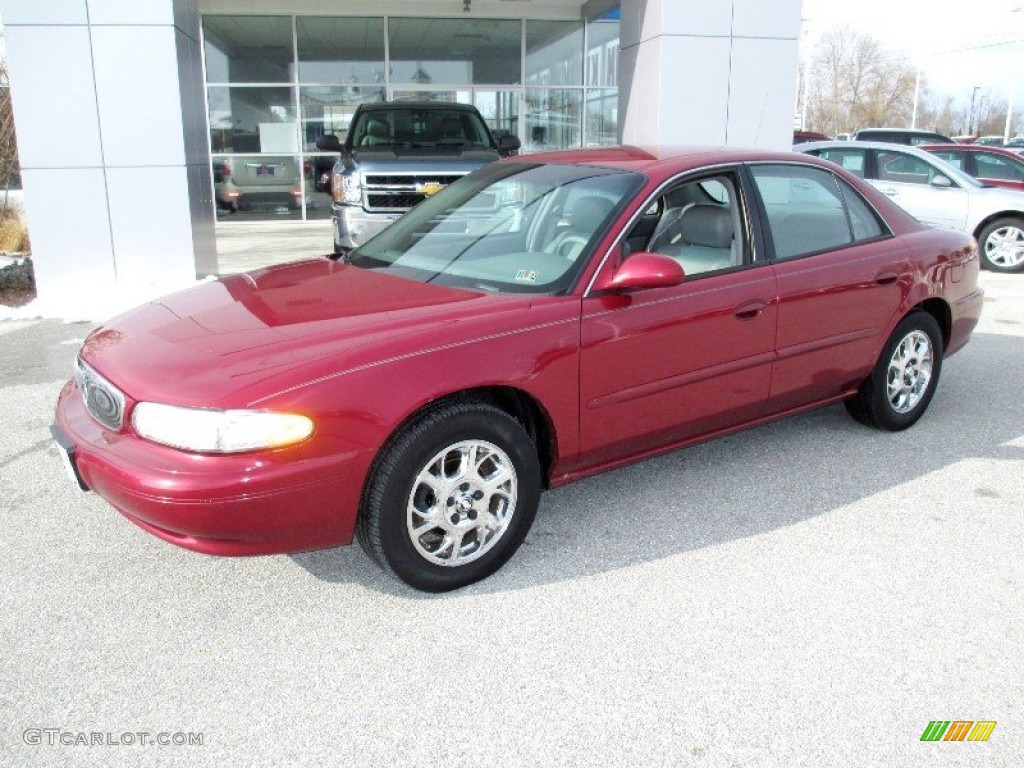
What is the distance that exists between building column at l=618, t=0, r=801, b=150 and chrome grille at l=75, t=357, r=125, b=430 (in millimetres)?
7559

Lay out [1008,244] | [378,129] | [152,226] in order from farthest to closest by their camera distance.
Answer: [1008,244] → [378,129] → [152,226]

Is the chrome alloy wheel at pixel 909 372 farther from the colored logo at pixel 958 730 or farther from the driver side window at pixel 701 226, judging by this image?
the colored logo at pixel 958 730

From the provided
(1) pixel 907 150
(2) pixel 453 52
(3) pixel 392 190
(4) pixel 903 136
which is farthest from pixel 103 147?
(4) pixel 903 136

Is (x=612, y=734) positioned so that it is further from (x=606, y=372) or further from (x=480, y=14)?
(x=480, y=14)

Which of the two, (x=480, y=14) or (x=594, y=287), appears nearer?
(x=594, y=287)

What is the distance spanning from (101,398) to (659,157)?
2.64 meters

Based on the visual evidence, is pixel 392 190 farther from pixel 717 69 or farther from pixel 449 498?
pixel 449 498

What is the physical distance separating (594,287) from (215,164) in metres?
14.3

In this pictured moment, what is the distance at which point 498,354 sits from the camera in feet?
10.8

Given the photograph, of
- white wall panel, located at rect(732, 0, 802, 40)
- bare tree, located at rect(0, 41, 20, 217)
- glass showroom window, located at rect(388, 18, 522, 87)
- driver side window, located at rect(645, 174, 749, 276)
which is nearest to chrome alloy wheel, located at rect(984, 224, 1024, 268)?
white wall panel, located at rect(732, 0, 802, 40)

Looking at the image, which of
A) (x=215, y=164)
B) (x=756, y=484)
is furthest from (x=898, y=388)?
(x=215, y=164)

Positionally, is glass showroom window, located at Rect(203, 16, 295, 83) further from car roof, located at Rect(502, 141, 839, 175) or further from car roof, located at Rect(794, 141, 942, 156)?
car roof, located at Rect(502, 141, 839, 175)

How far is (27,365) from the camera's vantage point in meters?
6.55

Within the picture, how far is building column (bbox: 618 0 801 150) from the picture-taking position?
31.3ft
